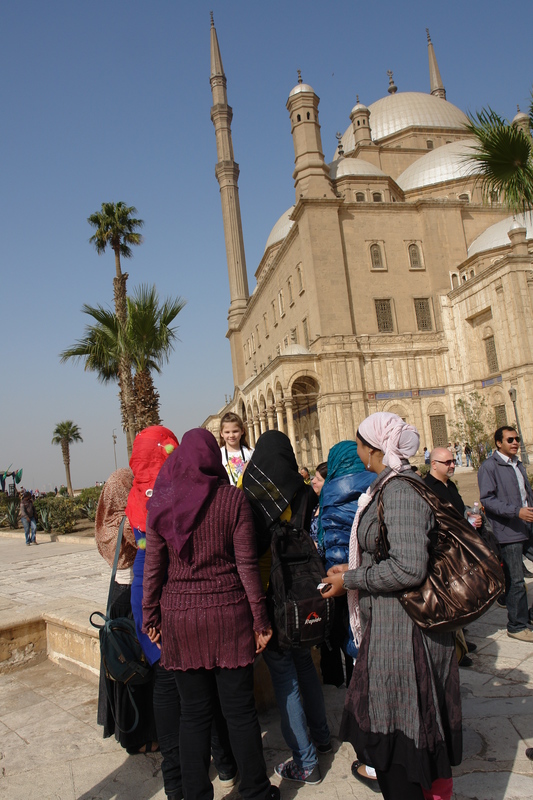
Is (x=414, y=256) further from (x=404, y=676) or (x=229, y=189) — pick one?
(x=404, y=676)

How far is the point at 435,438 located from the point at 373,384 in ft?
13.7

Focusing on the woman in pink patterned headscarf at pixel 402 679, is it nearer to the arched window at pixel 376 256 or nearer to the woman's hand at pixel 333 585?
the woman's hand at pixel 333 585

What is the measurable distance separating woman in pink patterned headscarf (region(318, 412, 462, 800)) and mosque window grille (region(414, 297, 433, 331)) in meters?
28.4

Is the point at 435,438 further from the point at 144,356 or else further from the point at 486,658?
the point at 486,658

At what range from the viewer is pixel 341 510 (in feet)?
9.48

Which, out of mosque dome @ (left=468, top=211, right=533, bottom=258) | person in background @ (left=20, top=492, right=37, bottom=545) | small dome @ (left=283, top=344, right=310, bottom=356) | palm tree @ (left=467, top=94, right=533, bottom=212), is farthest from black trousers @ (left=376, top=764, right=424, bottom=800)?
mosque dome @ (left=468, top=211, right=533, bottom=258)

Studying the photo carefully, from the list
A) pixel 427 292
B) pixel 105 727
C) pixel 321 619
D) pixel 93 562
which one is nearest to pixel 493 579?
pixel 321 619

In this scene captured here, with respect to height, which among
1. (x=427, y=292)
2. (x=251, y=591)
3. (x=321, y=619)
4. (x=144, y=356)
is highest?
(x=427, y=292)

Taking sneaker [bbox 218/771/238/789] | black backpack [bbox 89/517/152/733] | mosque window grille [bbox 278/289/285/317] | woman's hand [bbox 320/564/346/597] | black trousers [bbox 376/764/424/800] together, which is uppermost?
mosque window grille [bbox 278/289/285/317]

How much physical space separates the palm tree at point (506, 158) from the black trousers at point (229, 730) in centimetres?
703

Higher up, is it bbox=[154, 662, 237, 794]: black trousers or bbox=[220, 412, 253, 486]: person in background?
bbox=[220, 412, 253, 486]: person in background

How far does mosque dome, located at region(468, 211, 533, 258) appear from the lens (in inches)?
1076

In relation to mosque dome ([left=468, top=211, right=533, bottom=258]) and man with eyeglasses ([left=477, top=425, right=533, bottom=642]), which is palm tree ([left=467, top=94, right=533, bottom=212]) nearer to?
man with eyeglasses ([left=477, top=425, right=533, bottom=642])

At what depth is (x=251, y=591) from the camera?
2422mm
